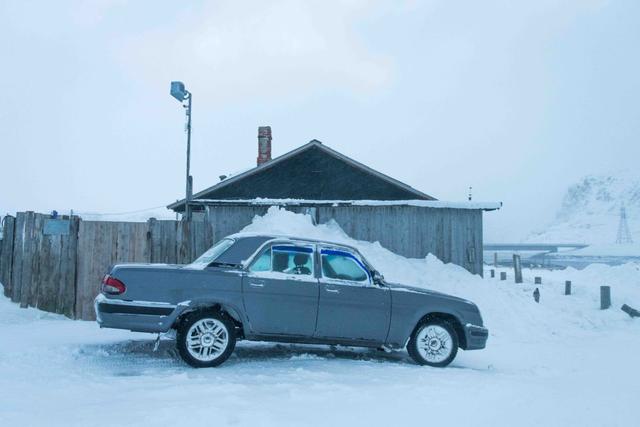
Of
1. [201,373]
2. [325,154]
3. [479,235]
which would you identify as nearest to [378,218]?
[479,235]

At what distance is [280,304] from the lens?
23.6 feet

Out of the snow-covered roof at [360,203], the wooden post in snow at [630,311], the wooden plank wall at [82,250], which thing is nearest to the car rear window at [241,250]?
the wooden plank wall at [82,250]

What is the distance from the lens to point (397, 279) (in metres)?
12.2

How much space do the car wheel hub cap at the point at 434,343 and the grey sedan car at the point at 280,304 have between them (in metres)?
0.01

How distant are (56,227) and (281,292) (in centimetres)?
566

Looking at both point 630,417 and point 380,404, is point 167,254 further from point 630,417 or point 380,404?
point 630,417

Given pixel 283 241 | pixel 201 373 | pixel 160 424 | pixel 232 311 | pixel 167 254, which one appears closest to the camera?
pixel 160 424

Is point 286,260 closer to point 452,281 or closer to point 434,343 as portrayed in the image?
point 434,343

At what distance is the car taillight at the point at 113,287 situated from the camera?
6.74m

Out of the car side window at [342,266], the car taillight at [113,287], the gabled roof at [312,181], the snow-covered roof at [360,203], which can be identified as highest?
the gabled roof at [312,181]

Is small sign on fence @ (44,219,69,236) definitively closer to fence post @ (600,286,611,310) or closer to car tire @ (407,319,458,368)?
car tire @ (407,319,458,368)

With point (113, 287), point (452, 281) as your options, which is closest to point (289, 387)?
point (113, 287)

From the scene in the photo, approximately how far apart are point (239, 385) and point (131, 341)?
10.9 ft

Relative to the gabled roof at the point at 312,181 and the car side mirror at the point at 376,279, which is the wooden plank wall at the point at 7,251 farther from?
the gabled roof at the point at 312,181
